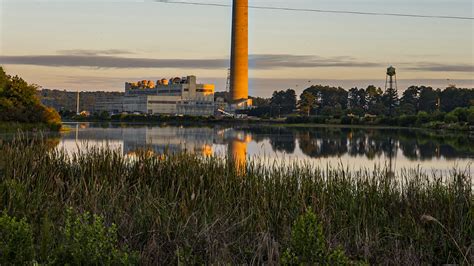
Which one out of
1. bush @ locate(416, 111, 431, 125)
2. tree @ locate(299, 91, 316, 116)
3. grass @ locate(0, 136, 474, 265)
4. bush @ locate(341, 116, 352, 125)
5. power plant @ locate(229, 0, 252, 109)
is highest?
power plant @ locate(229, 0, 252, 109)

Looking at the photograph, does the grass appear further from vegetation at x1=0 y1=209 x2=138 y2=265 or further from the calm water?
the calm water

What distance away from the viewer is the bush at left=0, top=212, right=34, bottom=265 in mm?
8180

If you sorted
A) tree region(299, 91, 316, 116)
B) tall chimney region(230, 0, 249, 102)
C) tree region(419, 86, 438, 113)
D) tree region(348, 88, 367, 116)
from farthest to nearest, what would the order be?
1. tree region(348, 88, 367, 116)
2. tree region(299, 91, 316, 116)
3. tree region(419, 86, 438, 113)
4. tall chimney region(230, 0, 249, 102)

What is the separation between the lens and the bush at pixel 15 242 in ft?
26.8

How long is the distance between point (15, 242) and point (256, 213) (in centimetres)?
522

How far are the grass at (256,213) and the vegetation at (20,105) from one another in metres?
51.1

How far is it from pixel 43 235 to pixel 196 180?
6.75 m

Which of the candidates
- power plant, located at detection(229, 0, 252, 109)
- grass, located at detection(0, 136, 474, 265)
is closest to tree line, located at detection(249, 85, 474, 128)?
power plant, located at detection(229, 0, 252, 109)

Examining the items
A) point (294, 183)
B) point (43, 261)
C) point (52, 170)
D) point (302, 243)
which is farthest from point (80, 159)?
point (302, 243)

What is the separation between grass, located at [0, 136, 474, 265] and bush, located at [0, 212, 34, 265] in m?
2.07

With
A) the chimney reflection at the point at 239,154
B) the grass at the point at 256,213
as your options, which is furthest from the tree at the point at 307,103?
the grass at the point at 256,213

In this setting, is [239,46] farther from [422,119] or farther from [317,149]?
[317,149]

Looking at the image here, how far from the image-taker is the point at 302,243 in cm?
814

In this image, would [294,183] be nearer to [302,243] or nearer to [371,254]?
[371,254]
